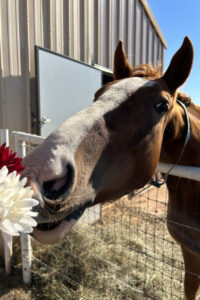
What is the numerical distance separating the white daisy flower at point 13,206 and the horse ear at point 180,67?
110 centimetres

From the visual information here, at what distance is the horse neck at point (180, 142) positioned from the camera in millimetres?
1414

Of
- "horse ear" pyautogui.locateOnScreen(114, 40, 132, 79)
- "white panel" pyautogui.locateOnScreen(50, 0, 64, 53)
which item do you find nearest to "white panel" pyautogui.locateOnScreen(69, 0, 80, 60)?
"white panel" pyautogui.locateOnScreen(50, 0, 64, 53)

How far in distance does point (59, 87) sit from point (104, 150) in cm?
250

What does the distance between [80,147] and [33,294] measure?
2.02 m

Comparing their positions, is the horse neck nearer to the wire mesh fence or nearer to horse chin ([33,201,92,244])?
the wire mesh fence

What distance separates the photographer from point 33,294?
2.27 meters

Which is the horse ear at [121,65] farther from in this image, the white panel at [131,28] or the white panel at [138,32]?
the white panel at [138,32]

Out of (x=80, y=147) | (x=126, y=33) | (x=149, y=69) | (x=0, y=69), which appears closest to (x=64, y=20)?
(x=0, y=69)

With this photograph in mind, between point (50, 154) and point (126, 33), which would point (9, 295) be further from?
point (126, 33)

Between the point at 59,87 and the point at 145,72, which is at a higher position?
the point at 59,87

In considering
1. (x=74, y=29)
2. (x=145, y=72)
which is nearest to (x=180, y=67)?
(x=145, y=72)

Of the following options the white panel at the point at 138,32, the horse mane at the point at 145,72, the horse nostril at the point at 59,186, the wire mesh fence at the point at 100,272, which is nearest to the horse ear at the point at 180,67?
the horse mane at the point at 145,72

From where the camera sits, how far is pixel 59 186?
33.6 inches

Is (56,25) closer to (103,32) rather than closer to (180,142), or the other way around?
(103,32)
